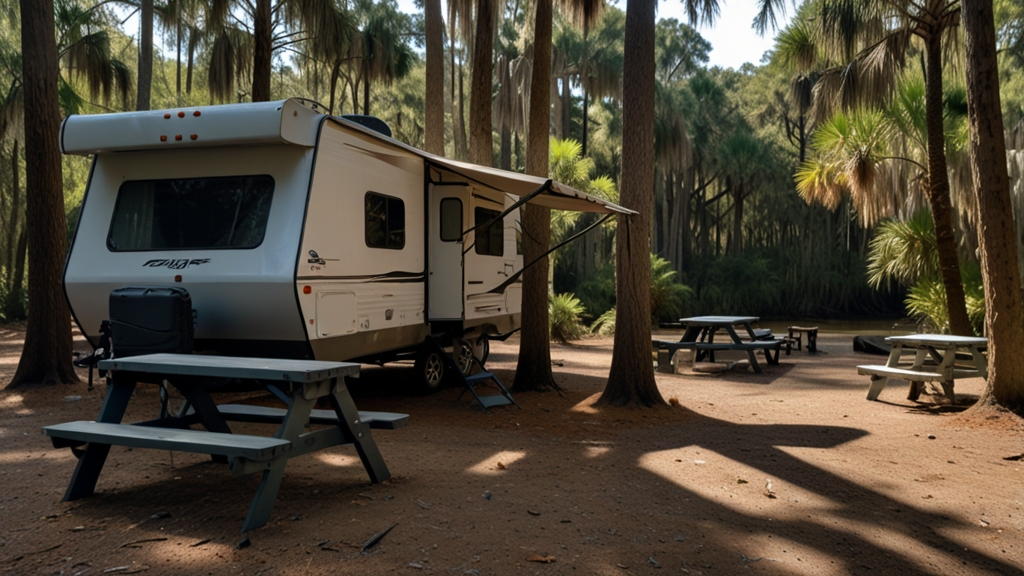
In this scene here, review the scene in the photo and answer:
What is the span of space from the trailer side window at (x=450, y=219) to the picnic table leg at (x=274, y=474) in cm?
482

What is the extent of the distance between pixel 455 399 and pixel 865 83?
768cm

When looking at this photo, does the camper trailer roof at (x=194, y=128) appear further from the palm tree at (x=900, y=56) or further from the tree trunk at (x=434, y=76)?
the palm tree at (x=900, y=56)

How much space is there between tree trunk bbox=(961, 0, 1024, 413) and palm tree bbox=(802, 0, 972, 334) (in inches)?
125

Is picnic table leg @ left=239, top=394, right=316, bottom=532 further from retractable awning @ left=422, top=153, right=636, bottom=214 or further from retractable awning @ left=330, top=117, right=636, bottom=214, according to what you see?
retractable awning @ left=422, top=153, right=636, bottom=214

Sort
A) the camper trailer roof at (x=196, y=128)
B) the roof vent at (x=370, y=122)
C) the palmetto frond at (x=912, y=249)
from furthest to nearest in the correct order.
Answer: the palmetto frond at (x=912, y=249)
the roof vent at (x=370, y=122)
the camper trailer roof at (x=196, y=128)

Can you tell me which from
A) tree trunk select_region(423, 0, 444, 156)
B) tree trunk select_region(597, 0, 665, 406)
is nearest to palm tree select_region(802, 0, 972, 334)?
tree trunk select_region(597, 0, 665, 406)

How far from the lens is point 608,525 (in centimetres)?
410

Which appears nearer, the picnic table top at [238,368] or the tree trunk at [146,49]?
the picnic table top at [238,368]

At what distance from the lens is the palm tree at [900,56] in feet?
34.4

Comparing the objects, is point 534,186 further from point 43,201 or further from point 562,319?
point 562,319

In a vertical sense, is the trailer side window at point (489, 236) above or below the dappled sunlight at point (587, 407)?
above

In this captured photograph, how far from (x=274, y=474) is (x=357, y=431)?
28.2 inches

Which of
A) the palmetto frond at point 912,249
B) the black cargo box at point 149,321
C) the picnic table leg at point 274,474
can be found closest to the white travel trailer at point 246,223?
the black cargo box at point 149,321

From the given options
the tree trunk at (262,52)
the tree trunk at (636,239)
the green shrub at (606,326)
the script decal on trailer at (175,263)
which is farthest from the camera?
the green shrub at (606,326)
